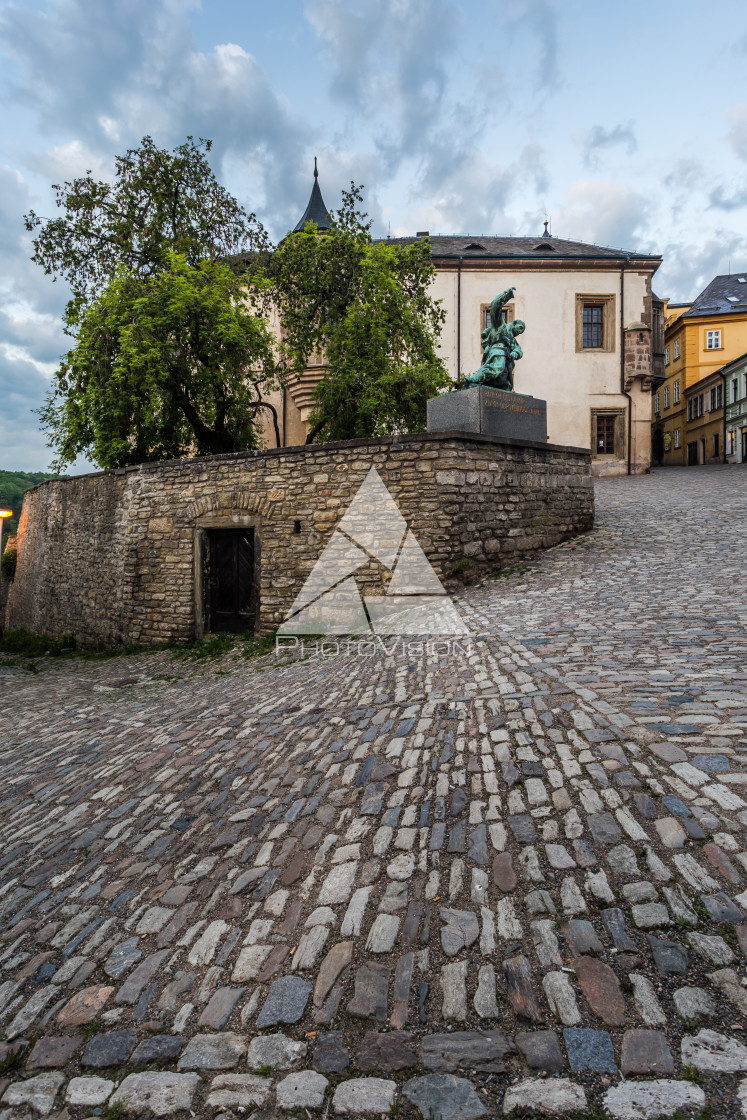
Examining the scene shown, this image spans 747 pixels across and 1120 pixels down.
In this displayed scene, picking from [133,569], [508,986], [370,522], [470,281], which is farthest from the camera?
[470,281]

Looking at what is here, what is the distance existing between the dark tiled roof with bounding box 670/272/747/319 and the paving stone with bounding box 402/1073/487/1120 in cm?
4111

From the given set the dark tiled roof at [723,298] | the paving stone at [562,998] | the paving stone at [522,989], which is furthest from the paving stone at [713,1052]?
the dark tiled roof at [723,298]

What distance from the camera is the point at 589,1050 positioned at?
1.85 m

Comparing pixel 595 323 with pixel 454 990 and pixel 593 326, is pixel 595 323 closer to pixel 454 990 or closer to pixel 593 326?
pixel 593 326

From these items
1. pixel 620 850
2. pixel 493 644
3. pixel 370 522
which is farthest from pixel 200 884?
pixel 370 522

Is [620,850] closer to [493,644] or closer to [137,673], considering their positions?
[493,644]

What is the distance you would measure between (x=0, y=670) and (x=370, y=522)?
27.6 feet

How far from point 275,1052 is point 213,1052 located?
0.24 metres

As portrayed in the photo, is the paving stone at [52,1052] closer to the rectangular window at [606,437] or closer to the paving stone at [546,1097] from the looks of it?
the paving stone at [546,1097]

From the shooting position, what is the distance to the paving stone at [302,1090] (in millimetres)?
1869

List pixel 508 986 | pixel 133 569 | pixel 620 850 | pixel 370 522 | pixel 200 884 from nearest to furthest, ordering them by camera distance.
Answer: pixel 508 986 < pixel 620 850 < pixel 200 884 < pixel 370 522 < pixel 133 569

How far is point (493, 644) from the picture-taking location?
5.89m

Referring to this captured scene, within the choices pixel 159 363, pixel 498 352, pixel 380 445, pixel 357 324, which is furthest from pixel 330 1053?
→ pixel 357 324

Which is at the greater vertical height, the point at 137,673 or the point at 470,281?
the point at 470,281
